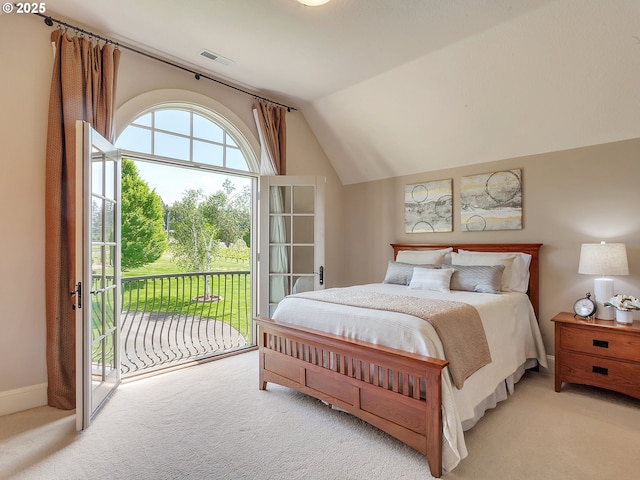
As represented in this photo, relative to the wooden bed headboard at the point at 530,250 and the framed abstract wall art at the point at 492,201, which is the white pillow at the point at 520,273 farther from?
the framed abstract wall art at the point at 492,201

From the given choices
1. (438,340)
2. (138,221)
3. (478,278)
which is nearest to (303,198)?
(478,278)

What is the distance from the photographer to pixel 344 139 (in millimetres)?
4562

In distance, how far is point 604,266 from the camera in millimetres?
2688

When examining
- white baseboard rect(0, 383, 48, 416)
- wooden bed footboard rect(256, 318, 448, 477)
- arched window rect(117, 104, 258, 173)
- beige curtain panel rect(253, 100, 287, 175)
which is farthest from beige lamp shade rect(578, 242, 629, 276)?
white baseboard rect(0, 383, 48, 416)

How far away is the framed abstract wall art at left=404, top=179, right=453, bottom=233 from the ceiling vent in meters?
2.60

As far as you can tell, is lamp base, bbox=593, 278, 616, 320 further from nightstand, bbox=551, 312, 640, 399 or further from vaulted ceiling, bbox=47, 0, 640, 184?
vaulted ceiling, bbox=47, 0, 640, 184

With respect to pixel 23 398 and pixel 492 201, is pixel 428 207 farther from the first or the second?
pixel 23 398

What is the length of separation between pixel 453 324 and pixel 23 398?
10.3 ft

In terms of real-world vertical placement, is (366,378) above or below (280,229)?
below

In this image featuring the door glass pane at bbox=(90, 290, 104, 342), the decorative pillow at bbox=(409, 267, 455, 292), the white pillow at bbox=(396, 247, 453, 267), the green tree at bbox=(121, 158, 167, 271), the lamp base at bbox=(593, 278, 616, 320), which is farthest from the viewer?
the green tree at bbox=(121, 158, 167, 271)

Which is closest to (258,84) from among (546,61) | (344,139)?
(344,139)

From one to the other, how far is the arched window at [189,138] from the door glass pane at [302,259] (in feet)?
3.66

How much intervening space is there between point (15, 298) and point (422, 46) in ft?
12.7

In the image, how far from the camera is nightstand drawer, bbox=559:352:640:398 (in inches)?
98.3
